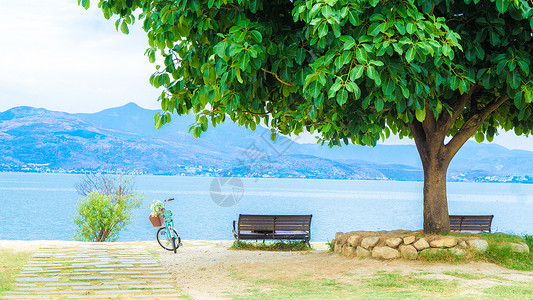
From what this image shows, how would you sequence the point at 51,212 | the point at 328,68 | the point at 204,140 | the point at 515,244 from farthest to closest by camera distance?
the point at 204,140
the point at 51,212
the point at 515,244
the point at 328,68

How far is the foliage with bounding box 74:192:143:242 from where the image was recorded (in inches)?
626

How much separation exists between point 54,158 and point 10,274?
426ft

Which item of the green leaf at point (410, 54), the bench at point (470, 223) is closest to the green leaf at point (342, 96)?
the green leaf at point (410, 54)

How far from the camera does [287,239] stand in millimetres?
13062

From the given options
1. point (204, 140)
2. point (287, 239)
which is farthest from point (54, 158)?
point (287, 239)

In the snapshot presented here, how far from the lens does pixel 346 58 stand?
5953 mm

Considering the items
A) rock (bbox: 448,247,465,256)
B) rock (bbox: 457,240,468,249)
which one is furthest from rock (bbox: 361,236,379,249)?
rock (bbox: 457,240,468,249)

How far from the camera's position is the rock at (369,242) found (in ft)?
32.6

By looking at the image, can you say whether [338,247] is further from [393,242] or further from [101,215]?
[101,215]

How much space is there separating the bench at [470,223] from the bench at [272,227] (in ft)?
12.3

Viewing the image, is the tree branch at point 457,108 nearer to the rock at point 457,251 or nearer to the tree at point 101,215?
the rock at point 457,251

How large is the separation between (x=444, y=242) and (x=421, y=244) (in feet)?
1.29

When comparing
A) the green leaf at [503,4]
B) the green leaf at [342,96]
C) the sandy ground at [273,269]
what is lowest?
the sandy ground at [273,269]

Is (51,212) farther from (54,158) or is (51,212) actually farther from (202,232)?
(54,158)
